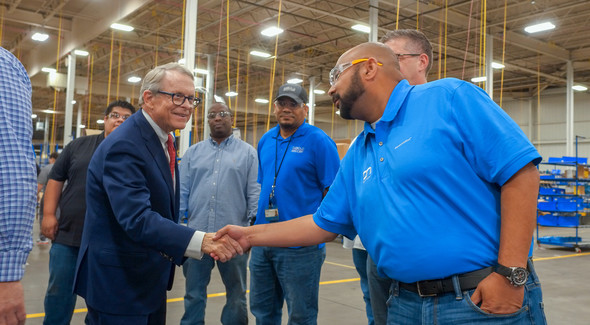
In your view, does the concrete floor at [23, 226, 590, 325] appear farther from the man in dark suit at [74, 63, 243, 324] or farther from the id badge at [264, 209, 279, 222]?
the man in dark suit at [74, 63, 243, 324]

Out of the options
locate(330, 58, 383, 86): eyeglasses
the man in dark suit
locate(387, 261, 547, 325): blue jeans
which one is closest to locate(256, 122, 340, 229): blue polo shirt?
the man in dark suit

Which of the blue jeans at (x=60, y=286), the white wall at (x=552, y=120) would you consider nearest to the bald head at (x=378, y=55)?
the blue jeans at (x=60, y=286)

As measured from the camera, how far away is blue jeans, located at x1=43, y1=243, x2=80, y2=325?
132 inches

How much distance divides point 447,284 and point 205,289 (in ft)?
8.25

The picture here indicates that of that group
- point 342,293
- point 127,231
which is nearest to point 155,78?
point 127,231

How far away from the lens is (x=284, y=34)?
1819 cm

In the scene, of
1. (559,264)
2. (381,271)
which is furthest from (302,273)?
(559,264)

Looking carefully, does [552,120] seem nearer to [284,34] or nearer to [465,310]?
[284,34]

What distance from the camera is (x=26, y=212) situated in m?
1.52

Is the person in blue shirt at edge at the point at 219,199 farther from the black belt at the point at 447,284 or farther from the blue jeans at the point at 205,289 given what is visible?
the black belt at the point at 447,284

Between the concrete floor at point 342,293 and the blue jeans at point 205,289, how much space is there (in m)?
1.13

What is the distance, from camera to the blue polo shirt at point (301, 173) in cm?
336

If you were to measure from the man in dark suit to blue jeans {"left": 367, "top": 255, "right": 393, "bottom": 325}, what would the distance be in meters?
1.02

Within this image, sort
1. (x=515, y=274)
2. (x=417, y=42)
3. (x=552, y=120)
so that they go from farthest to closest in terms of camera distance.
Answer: (x=552, y=120), (x=417, y=42), (x=515, y=274)
